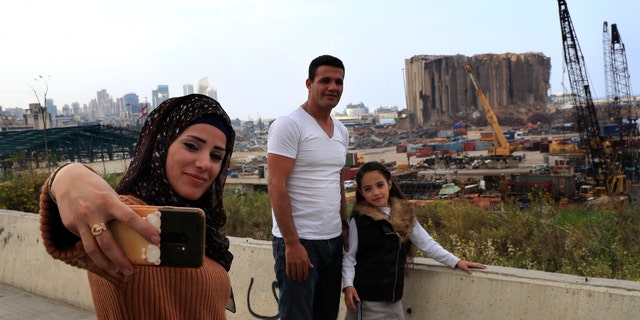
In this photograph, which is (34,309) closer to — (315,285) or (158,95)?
(315,285)

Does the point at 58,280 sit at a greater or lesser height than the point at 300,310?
lesser

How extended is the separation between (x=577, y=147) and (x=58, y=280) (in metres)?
75.8

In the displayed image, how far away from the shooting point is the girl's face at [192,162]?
126cm

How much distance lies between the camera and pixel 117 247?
863mm

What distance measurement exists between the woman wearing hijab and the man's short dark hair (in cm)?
130

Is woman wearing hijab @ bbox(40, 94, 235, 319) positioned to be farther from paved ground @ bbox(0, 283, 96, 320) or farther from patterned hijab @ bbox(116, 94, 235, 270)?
paved ground @ bbox(0, 283, 96, 320)

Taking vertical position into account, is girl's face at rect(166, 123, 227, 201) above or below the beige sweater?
above

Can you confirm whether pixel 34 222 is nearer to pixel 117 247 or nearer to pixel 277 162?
pixel 277 162

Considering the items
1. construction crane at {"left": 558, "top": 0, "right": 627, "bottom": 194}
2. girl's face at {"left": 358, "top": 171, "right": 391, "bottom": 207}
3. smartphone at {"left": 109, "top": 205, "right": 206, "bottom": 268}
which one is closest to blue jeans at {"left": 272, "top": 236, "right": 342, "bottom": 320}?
girl's face at {"left": 358, "top": 171, "right": 391, "bottom": 207}

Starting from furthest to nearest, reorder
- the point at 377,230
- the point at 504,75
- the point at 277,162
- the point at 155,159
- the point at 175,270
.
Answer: the point at 504,75 < the point at 377,230 < the point at 277,162 < the point at 155,159 < the point at 175,270

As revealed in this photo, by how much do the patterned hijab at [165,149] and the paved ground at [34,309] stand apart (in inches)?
141

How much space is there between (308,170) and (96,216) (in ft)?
5.92

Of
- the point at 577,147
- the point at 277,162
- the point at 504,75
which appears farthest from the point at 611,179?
the point at 504,75

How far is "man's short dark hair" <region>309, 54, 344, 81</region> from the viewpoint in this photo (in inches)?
106
